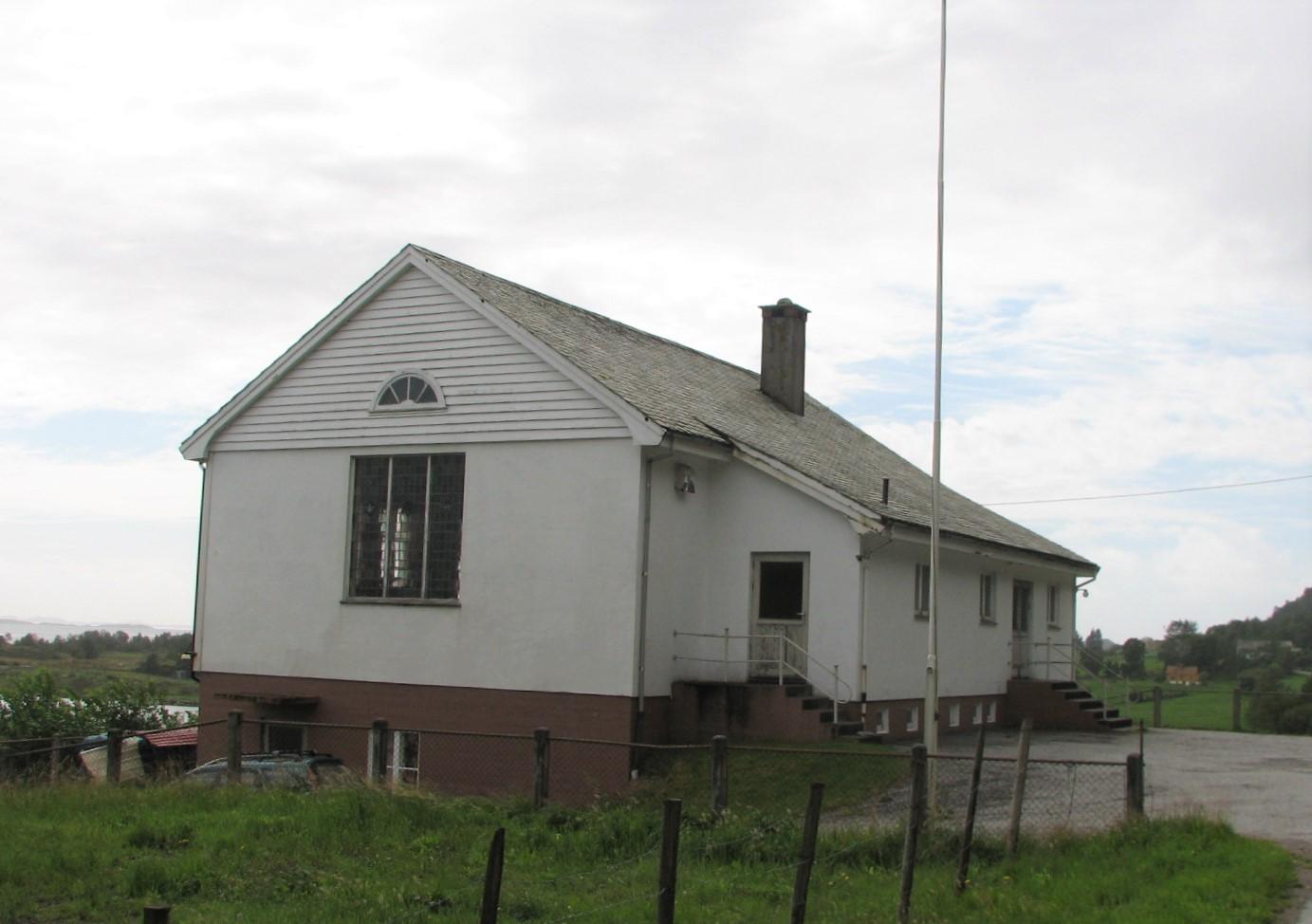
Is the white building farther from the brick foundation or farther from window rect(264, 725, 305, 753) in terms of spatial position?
window rect(264, 725, 305, 753)

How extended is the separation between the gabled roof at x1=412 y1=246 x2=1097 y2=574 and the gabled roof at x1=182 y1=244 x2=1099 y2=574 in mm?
38

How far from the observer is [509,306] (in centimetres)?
2320

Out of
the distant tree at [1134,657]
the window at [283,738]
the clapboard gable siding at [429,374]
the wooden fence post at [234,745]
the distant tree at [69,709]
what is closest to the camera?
the wooden fence post at [234,745]

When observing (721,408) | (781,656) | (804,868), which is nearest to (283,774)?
(781,656)

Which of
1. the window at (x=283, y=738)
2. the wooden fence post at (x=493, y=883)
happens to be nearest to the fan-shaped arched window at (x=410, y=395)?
the window at (x=283, y=738)

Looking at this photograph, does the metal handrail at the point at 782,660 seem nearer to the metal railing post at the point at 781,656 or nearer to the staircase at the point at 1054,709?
the metal railing post at the point at 781,656

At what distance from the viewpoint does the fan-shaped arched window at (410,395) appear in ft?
76.2

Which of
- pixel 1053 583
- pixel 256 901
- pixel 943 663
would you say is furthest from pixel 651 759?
pixel 1053 583

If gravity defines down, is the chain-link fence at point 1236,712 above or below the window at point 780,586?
below

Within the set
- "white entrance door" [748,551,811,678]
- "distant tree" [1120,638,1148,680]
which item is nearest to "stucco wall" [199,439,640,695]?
"white entrance door" [748,551,811,678]

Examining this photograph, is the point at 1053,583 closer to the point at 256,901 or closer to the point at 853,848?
the point at 853,848

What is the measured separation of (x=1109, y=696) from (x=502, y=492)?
1739 centimetres

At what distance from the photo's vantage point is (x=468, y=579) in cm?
2262

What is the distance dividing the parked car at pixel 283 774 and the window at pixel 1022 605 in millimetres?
15808
